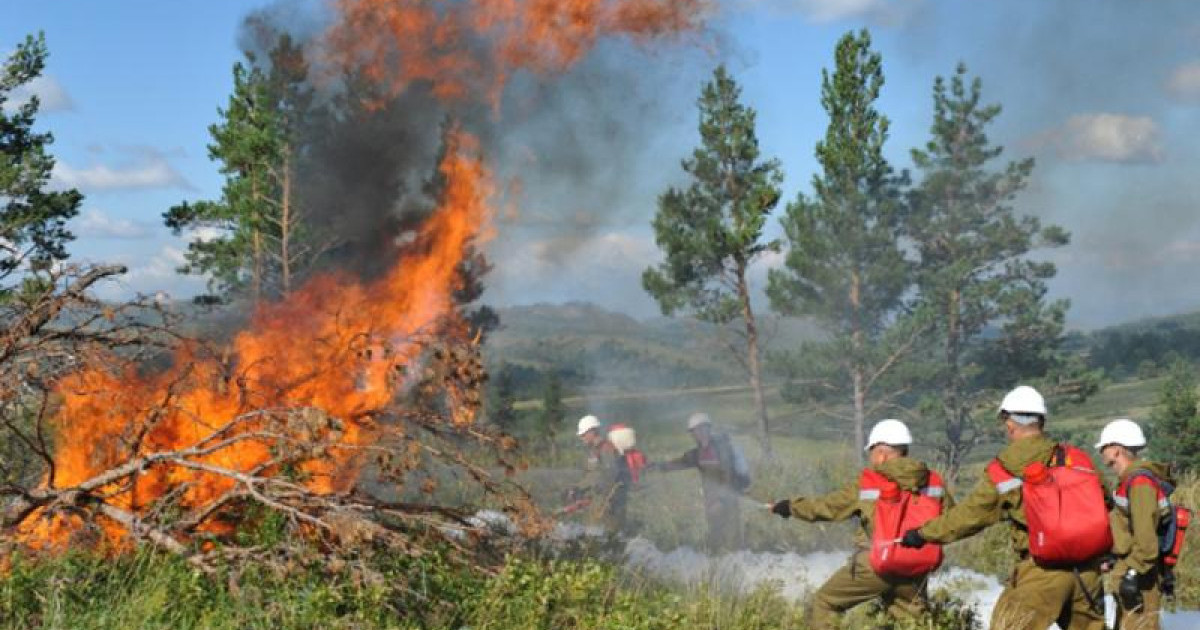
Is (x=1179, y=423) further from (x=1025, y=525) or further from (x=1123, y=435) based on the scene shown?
(x=1025, y=525)

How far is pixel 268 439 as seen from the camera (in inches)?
314

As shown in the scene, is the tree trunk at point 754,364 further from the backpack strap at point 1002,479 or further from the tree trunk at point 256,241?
the backpack strap at point 1002,479

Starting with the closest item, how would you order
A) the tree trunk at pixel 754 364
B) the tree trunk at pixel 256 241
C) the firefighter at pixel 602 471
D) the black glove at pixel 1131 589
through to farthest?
the black glove at pixel 1131 589
the firefighter at pixel 602 471
the tree trunk at pixel 256 241
the tree trunk at pixel 754 364

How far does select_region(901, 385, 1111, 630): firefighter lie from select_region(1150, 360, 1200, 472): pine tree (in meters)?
18.1

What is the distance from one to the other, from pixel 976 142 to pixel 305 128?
53.3 ft

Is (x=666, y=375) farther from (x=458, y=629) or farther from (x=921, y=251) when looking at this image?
(x=458, y=629)

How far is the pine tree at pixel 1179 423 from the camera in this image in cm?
2170

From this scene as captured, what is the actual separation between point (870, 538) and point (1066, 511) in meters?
1.30

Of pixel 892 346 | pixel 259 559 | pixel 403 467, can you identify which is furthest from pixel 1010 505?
pixel 892 346

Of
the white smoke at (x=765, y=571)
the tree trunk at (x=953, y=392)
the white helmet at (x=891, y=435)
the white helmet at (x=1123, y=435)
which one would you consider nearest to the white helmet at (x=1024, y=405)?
the white helmet at (x=891, y=435)

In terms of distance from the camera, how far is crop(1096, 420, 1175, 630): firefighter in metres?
6.08

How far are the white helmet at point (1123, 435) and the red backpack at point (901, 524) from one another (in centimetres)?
135

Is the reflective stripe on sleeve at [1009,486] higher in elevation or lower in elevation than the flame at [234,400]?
lower

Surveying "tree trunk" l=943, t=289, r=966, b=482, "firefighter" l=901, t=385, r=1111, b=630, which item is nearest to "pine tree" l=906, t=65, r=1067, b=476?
"tree trunk" l=943, t=289, r=966, b=482
